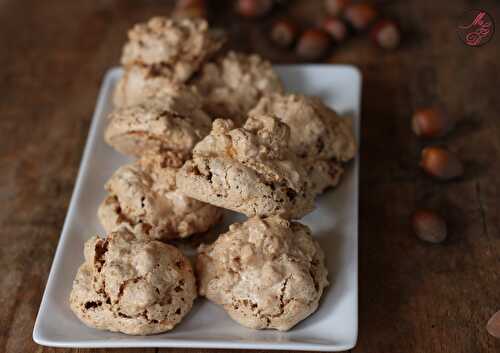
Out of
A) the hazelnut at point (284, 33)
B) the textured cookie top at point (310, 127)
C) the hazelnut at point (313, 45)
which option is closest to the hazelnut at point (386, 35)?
the hazelnut at point (313, 45)

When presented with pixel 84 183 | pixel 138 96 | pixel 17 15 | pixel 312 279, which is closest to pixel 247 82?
pixel 138 96

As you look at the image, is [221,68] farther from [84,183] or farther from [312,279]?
[312,279]

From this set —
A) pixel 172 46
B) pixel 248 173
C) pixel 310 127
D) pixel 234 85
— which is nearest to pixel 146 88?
pixel 172 46

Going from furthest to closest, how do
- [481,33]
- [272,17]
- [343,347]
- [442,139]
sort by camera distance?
[272,17], [442,139], [481,33], [343,347]

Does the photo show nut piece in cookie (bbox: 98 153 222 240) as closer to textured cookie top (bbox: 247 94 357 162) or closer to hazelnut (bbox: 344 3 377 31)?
textured cookie top (bbox: 247 94 357 162)

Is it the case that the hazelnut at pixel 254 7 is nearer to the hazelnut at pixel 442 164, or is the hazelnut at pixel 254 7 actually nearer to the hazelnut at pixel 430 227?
the hazelnut at pixel 442 164
